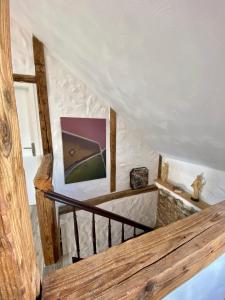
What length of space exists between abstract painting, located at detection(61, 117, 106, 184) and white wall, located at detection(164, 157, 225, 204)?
3.94 ft

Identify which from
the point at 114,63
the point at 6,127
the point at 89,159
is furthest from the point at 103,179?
the point at 6,127

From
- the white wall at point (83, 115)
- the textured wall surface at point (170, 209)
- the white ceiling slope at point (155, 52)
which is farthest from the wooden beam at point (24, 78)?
the textured wall surface at point (170, 209)

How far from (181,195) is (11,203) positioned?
2.74 m

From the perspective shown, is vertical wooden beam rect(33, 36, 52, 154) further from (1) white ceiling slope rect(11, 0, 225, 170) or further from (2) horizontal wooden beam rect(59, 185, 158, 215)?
(2) horizontal wooden beam rect(59, 185, 158, 215)

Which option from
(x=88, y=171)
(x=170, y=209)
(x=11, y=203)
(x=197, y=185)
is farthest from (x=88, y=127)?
(x=11, y=203)

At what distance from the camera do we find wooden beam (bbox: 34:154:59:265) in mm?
1295

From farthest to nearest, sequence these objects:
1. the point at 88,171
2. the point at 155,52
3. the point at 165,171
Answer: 1. the point at 165,171
2. the point at 88,171
3. the point at 155,52

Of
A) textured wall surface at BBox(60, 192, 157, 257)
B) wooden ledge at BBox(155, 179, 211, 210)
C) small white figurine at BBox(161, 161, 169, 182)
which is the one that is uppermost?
small white figurine at BBox(161, 161, 169, 182)

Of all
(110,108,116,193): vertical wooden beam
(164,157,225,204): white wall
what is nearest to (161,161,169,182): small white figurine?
(164,157,225,204): white wall

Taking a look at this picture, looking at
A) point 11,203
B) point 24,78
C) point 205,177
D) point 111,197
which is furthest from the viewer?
point 111,197

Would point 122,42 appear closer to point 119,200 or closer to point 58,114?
point 58,114

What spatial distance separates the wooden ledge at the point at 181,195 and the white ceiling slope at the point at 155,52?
75 cm

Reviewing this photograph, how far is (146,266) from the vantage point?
1.45 feet

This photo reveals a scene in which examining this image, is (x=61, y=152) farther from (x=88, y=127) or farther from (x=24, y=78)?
(x=24, y=78)
